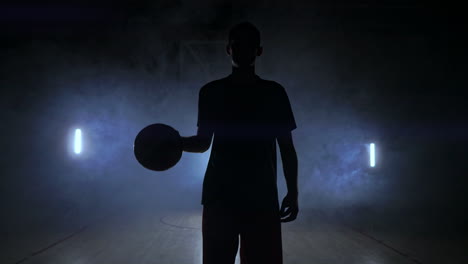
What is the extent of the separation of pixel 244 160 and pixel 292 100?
22.2ft

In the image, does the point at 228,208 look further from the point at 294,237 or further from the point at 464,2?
the point at 464,2

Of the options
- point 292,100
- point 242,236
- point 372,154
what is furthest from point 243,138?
point 292,100

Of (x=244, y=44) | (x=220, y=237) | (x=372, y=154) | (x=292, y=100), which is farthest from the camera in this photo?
(x=292, y=100)

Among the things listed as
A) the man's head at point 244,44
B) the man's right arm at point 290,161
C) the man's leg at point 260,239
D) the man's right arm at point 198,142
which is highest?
the man's head at point 244,44

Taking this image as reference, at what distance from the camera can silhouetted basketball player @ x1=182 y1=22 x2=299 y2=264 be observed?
47.2 inches

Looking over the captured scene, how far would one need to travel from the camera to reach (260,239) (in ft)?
3.92

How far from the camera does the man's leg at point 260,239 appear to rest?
1.20 meters

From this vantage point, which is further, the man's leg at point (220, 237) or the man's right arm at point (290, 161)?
the man's right arm at point (290, 161)

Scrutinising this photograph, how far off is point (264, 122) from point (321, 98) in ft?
22.0

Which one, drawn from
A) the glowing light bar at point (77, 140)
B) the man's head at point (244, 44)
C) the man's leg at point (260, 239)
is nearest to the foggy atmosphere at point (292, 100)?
the glowing light bar at point (77, 140)

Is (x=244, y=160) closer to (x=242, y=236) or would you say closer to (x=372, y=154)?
(x=242, y=236)

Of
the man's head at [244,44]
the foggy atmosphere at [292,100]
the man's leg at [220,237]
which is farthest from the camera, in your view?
the foggy atmosphere at [292,100]

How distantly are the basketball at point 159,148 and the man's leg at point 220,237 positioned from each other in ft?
0.77

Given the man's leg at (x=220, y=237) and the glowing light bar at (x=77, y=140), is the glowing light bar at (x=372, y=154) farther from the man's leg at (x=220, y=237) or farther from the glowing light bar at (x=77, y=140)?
the man's leg at (x=220, y=237)
